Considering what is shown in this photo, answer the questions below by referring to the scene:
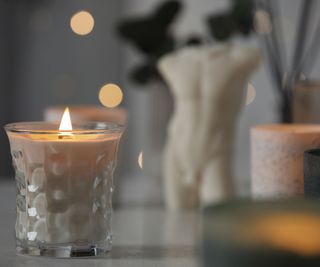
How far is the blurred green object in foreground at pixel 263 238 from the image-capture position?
386mm

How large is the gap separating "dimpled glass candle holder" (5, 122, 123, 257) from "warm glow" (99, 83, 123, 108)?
68.4 inches

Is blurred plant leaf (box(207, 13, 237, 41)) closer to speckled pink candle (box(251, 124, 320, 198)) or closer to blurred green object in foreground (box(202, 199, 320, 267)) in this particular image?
speckled pink candle (box(251, 124, 320, 198))

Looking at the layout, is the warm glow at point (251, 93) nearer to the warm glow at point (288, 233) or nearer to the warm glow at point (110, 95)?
the warm glow at point (110, 95)

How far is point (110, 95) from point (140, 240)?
6.28 feet

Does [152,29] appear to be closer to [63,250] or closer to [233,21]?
[233,21]

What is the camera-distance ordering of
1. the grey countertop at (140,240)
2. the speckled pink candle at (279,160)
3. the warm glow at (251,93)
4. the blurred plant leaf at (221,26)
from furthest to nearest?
the warm glow at (251,93)
the blurred plant leaf at (221,26)
the speckled pink candle at (279,160)
the grey countertop at (140,240)

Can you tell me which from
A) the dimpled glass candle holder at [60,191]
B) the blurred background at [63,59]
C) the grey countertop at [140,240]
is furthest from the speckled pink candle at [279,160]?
the blurred background at [63,59]

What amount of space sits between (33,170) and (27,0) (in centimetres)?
196

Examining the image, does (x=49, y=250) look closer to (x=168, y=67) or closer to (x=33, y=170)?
(x=33, y=170)

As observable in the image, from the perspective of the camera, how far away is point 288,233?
0.39 metres

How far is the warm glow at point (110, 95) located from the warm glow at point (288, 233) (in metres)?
2.01

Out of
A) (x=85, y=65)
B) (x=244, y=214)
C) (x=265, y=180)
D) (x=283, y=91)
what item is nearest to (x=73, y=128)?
(x=265, y=180)

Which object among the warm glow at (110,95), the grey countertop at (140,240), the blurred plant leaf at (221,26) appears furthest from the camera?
the warm glow at (110,95)

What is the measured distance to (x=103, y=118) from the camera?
951 mm
